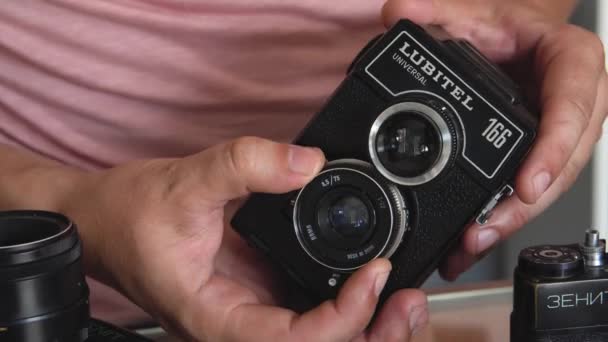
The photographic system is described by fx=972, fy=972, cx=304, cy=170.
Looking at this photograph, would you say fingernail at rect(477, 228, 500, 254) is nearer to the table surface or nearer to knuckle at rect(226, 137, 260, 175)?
the table surface

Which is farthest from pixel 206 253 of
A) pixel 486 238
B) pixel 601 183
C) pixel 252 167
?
pixel 601 183

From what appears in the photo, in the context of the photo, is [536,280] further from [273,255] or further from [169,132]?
[169,132]

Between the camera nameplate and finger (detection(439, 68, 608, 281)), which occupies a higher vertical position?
the camera nameplate

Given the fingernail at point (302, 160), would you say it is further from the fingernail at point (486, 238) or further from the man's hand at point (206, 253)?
the fingernail at point (486, 238)

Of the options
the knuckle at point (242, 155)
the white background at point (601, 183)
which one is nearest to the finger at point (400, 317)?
the knuckle at point (242, 155)

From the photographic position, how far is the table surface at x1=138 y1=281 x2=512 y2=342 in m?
0.59

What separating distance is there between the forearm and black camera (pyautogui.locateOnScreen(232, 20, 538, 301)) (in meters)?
0.12

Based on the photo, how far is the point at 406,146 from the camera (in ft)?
1.75

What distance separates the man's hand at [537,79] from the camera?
21.1 inches

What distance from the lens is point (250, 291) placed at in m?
0.54

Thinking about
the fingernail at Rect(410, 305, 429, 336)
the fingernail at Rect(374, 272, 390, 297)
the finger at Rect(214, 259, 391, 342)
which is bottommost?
the fingernail at Rect(410, 305, 429, 336)

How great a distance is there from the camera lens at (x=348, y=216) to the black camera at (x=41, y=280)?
13cm

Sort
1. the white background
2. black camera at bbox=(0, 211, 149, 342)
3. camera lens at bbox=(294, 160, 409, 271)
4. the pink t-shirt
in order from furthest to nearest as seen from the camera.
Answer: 1. the white background
2. the pink t-shirt
3. camera lens at bbox=(294, 160, 409, 271)
4. black camera at bbox=(0, 211, 149, 342)

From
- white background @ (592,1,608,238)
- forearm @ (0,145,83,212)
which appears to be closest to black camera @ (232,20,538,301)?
forearm @ (0,145,83,212)
